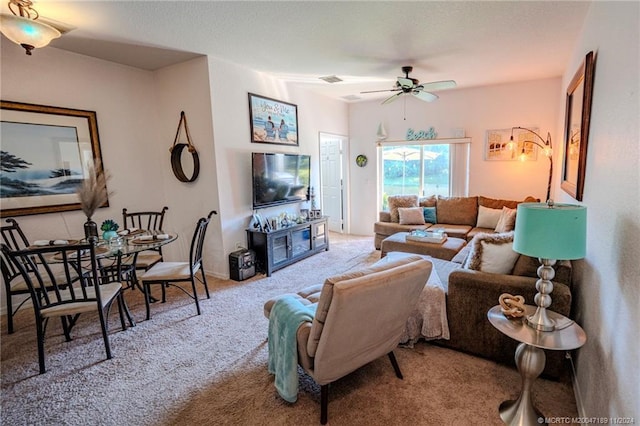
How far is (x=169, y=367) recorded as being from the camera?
2248 millimetres

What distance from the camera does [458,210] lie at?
16.8ft

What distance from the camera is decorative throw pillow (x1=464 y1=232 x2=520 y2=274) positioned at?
2.21 metres

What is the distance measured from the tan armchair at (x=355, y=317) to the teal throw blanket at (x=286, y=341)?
0.05 meters

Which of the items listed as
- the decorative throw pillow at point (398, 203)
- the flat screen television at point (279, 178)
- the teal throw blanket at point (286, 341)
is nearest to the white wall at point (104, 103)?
the flat screen television at point (279, 178)

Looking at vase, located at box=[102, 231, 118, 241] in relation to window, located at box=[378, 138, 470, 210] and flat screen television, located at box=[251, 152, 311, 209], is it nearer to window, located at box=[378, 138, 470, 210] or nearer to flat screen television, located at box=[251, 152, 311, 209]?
flat screen television, located at box=[251, 152, 311, 209]

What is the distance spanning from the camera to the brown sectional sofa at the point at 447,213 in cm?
488

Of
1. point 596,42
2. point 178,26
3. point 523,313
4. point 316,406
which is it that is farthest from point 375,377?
point 178,26

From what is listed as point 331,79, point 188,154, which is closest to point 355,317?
point 188,154

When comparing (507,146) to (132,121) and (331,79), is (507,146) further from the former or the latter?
(132,121)

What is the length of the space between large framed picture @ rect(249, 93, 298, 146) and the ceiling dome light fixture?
2197 mm

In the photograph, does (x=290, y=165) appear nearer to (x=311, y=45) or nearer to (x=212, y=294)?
(x=311, y=45)

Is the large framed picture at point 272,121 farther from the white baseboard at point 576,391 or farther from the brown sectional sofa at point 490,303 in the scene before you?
the white baseboard at point 576,391

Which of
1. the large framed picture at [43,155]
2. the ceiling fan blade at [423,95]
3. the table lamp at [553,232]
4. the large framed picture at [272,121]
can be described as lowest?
the table lamp at [553,232]

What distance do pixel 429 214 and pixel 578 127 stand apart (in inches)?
112
